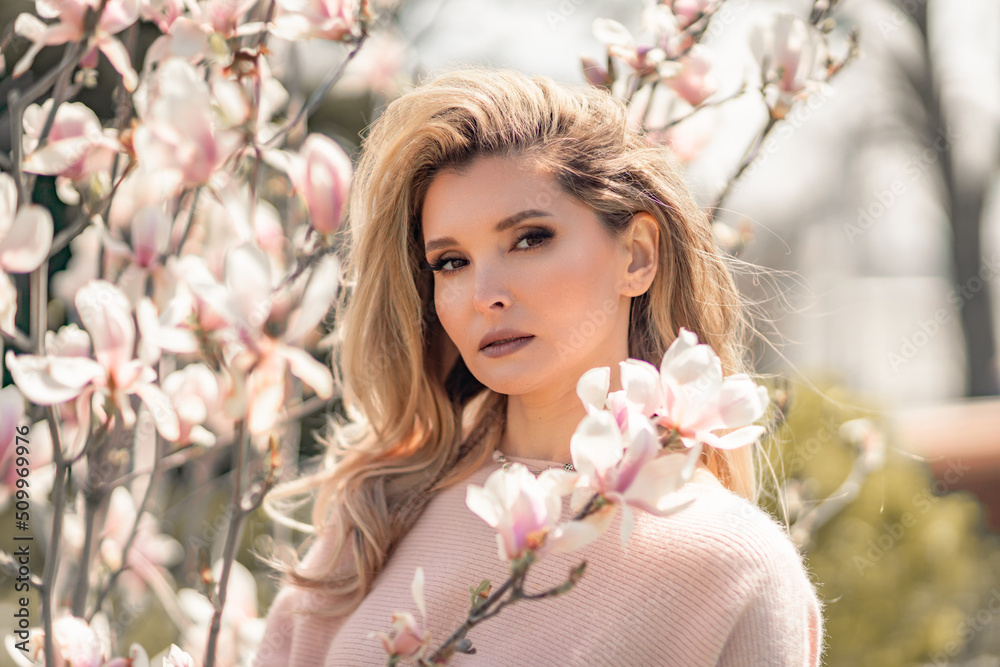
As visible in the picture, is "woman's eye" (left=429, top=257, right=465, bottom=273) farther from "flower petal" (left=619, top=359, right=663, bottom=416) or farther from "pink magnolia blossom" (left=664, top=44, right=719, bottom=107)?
"flower petal" (left=619, top=359, right=663, bottom=416)

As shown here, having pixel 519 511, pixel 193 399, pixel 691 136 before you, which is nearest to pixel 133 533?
pixel 193 399

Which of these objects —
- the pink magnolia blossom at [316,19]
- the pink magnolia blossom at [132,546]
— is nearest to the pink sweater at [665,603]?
the pink magnolia blossom at [132,546]

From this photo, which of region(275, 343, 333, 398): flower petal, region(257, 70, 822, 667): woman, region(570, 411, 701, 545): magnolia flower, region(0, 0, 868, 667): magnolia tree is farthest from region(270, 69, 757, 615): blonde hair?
region(570, 411, 701, 545): magnolia flower

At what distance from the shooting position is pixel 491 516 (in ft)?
2.30

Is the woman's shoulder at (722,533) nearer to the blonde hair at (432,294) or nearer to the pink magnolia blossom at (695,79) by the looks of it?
the blonde hair at (432,294)

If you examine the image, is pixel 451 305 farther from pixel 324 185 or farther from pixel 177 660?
pixel 177 660

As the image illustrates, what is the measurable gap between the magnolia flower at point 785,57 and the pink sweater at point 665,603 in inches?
23.8

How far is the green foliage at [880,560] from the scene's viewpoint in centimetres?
263

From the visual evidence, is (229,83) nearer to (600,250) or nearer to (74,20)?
(74,20)

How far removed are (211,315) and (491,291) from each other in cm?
42

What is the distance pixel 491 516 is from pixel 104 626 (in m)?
0.95

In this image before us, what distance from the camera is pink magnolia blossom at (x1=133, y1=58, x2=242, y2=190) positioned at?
3.49ft

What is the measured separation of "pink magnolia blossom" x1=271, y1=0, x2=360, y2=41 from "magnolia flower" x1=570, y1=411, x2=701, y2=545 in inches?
30.1

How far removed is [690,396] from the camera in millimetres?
732
